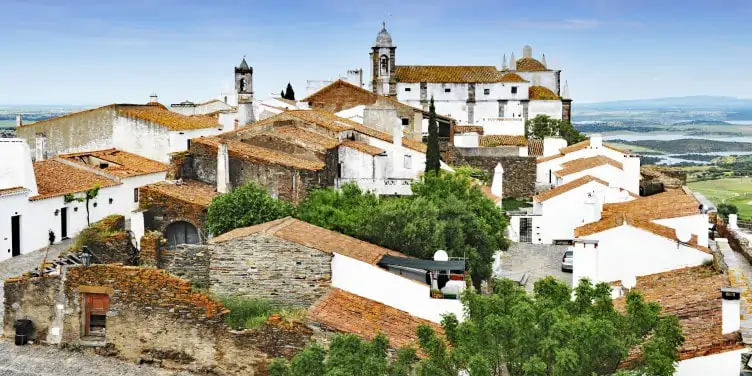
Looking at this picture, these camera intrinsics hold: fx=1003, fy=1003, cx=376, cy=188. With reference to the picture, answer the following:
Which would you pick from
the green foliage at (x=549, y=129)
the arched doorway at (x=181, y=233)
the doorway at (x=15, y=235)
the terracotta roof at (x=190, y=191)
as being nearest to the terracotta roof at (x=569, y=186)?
the terracotta roof at (x=190, y=191)

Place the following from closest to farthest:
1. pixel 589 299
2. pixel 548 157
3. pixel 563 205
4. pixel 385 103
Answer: pixel 589 299 → pixel 563 205 → pixel 548 157 → pixel 385 103

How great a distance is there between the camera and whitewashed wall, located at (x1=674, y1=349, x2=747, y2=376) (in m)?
14.1

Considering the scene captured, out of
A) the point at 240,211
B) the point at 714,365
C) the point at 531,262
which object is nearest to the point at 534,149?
the point at 531,262

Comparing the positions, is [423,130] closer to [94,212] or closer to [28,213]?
[94,212]

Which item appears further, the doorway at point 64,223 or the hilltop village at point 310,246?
the doorway at point 64,223

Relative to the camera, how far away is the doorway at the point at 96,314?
1912 centimetres

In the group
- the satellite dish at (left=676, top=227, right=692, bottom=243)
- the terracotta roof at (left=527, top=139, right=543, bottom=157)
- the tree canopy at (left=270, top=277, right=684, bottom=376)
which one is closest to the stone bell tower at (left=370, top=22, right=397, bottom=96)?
the terracotta roof at (left=527, top=139, right=543, bottom=157)

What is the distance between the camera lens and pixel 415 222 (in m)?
25.0

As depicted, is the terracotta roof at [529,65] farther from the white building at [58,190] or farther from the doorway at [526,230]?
the white building at [58,190]

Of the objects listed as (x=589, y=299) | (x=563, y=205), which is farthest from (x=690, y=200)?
(x=589, y=299)

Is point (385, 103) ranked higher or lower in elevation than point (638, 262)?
higher

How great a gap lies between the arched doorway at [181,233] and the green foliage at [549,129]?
139ft

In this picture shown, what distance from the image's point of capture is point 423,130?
176ft

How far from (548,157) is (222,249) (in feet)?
102
